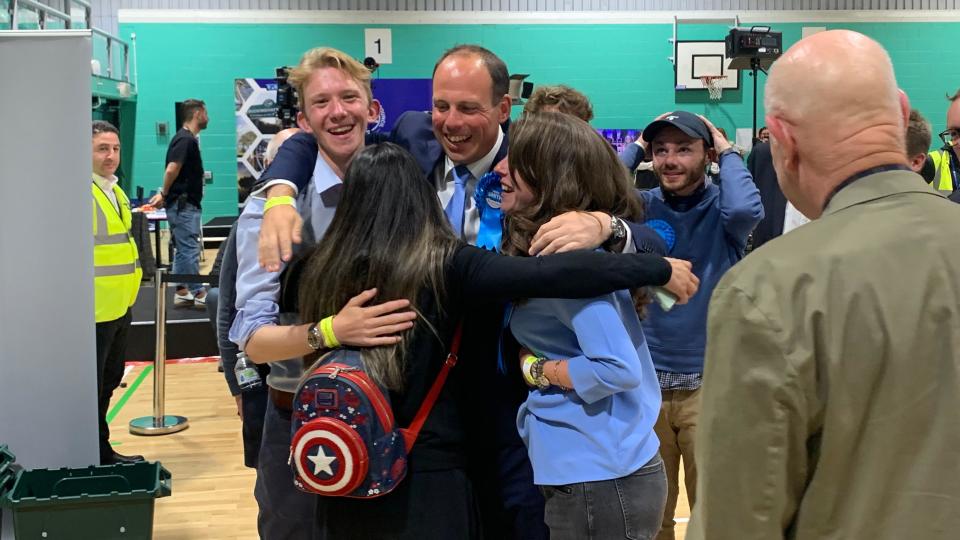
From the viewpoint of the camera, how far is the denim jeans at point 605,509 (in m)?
1.80

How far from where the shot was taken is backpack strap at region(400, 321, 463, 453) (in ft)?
5.98

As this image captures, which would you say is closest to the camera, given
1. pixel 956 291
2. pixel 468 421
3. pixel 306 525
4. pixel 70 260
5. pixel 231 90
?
pixel 956 291

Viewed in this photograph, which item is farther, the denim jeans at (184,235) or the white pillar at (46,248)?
the denim jeans at (184,235)

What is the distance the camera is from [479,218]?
229cm

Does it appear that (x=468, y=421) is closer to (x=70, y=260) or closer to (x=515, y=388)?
(x=515, y=388)

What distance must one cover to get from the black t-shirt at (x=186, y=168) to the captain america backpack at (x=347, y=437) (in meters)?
8.12

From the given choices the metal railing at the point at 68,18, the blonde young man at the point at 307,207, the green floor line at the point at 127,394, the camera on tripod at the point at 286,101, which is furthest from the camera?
the metal railing at the point at 68,18

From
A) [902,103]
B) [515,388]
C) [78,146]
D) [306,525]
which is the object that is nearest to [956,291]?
[902,103]

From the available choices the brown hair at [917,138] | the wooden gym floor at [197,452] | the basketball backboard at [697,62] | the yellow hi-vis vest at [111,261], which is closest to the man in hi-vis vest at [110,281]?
the yellow hi-vis vest at [111,261]

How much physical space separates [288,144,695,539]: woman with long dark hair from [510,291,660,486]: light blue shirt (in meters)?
0.08

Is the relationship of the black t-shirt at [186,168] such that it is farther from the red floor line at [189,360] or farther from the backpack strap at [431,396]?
the backpack strap at [431,396]

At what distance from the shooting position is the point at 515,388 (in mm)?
1998

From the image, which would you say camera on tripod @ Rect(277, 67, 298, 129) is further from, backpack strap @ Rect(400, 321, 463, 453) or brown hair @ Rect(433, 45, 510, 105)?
backpack strap @ Rect(400, 321, 463, 453)

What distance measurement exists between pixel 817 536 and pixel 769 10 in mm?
14278
